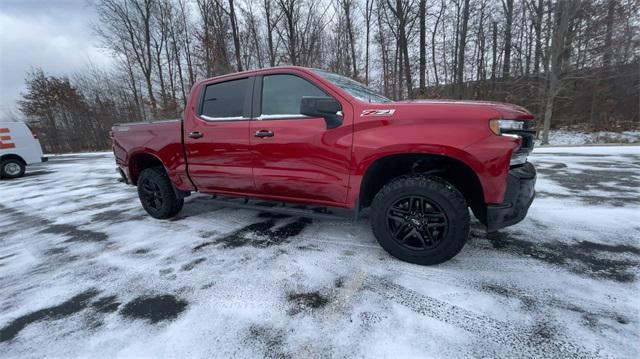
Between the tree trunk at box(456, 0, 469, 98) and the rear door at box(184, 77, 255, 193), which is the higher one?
the tree trunk at box(456, 0, 469, 98)

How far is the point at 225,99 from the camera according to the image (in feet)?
11.2

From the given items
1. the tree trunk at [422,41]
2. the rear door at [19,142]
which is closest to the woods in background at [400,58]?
the tree trunk at [422,41]

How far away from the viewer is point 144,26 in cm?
2475

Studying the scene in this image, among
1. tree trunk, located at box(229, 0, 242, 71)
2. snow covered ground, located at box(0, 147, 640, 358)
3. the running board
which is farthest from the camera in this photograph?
tree trunk, located at box(229, 0, 242, 71)

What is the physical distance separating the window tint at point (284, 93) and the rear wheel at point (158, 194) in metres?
2.01

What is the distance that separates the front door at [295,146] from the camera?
2666 millimetres

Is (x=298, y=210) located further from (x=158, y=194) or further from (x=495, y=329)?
(x=158, y=194)

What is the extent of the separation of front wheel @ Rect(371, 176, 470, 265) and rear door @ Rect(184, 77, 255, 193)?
1594 mm

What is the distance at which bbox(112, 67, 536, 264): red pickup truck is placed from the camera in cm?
224

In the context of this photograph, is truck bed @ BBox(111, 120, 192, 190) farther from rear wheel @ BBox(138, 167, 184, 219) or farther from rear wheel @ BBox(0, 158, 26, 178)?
rear wheel @ BBox(0, 158, 26, 178)

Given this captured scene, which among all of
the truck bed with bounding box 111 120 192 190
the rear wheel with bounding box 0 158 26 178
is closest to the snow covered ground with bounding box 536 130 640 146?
the truck bed with bounding box 111 120 192 190

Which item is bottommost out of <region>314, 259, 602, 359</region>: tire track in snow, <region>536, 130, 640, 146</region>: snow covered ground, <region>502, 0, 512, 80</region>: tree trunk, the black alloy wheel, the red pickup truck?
<region>536, 130, 640, 146</region>: snow covered ground

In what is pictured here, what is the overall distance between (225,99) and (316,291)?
2.48 metres

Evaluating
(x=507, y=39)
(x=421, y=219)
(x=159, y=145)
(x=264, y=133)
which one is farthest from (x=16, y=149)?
(x=507, y=39)
